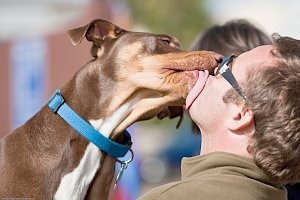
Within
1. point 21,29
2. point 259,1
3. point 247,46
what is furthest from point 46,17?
point 247,46

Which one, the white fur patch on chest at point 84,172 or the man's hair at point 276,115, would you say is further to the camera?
the white fur patch on chest at point 84,172

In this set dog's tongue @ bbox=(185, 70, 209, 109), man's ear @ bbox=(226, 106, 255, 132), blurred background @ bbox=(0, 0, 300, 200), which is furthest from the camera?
blurred background @ bbox=(0, 0, 300, 200)

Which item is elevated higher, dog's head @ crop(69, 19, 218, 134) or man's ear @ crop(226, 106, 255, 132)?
man's ear @ crop(226, 106, 255, 132)

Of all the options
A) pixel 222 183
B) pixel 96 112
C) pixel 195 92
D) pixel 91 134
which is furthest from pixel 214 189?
pixel 96 112

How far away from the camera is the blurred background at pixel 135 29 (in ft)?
48.7

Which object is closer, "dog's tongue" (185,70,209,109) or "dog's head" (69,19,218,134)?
"dog's tongue" (185,70,209,109)

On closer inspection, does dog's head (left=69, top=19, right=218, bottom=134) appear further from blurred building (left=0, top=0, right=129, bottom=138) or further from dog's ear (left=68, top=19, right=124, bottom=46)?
blurred building (left=0, top=0, right=129, bottom=138)

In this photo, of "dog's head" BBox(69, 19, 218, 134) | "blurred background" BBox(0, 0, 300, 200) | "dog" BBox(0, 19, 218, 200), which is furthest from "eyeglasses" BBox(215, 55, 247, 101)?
"blurred background" BBox(0, 0, 300, 200)

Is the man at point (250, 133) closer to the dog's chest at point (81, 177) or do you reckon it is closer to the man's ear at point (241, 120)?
the man's ear at point (241, 120)

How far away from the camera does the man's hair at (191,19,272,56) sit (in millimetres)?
4598

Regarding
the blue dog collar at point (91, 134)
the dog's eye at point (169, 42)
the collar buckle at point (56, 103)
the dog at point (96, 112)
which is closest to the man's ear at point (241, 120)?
the dog at point (96, 112)

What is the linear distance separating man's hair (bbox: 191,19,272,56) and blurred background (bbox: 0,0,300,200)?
1.03 metres

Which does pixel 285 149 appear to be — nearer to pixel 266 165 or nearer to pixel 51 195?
pixel 266 165

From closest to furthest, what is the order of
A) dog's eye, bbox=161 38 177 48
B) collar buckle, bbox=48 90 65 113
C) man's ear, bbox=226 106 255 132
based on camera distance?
1. man's ear, bbox=226 106 255 132
2. collar buckle, bbox=48 90 65 113
3. dog's eye, bbox=161 38 177 48
